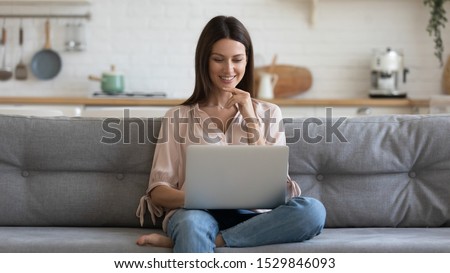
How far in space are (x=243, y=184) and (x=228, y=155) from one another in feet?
0.33

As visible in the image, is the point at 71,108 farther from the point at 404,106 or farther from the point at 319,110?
the point at 404,106

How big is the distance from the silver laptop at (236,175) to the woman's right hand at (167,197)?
18 cm

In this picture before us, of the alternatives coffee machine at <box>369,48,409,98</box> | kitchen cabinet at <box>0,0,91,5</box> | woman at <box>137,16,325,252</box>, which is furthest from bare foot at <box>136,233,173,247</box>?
kitchen cabinet at <box>0,0,91,5</box>

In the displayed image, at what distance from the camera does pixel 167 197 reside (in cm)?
240

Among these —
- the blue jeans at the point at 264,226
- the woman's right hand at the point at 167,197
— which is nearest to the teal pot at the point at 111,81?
the woman's right hand at the point at 167,197

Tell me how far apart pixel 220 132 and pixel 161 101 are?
2.15 meters

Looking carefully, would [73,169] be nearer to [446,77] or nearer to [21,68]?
[21,68]

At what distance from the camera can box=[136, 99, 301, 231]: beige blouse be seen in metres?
2.50

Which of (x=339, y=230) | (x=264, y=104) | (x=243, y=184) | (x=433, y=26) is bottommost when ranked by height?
(x=339, y=230)

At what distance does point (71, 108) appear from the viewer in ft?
15.4

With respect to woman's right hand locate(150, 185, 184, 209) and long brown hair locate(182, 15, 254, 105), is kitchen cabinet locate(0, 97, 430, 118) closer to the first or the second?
long brown hair locate(182, 15, 254, 105)

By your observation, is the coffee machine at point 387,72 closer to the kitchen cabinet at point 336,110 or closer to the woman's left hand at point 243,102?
the kitchen cabinet at point 336,110

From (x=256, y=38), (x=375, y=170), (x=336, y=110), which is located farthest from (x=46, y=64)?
(x=375, y=170)

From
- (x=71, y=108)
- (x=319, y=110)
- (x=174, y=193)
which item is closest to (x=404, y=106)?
(x=319, y=110)
